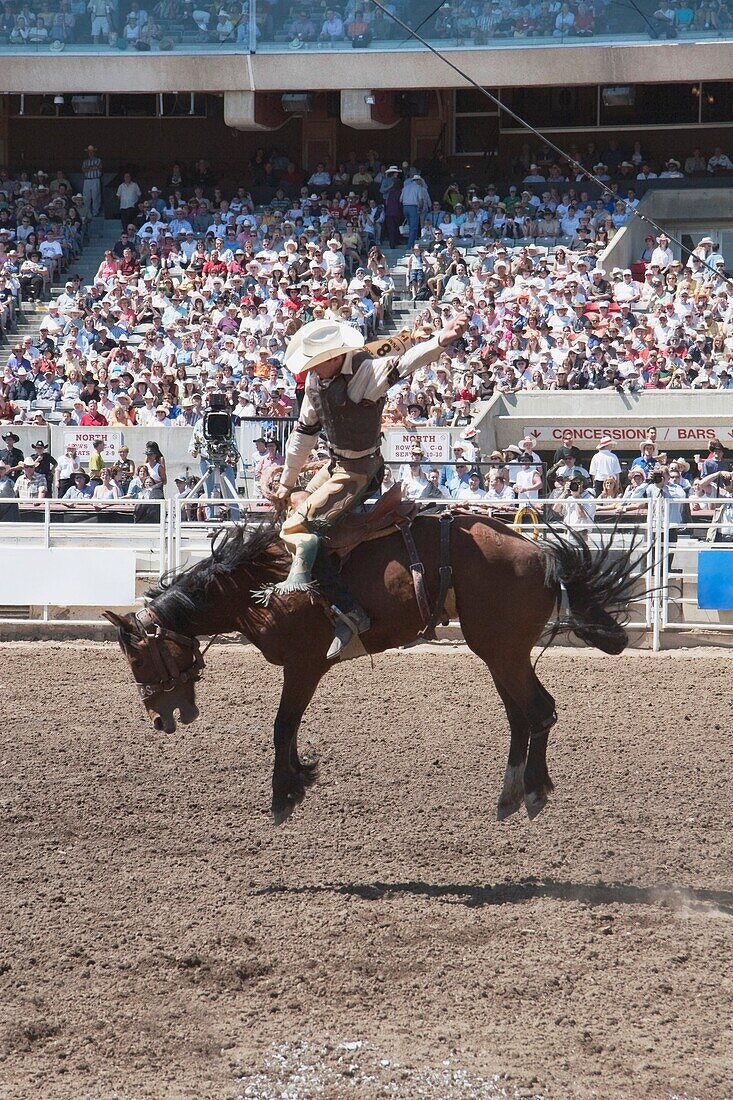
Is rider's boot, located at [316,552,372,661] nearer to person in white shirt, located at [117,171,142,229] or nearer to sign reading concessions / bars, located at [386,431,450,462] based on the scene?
sign reading concessions / bars, located at [386,431,450,462]

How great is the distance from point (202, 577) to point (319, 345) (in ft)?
4.45

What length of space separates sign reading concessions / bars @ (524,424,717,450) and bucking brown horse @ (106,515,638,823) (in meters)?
11.9

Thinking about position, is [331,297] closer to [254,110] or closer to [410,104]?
[254,110]

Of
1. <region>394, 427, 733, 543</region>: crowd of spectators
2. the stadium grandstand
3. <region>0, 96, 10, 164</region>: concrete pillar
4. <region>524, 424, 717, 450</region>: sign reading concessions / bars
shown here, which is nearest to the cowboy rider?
<region>394, 427, 733, 543</region>: crowd of spectators

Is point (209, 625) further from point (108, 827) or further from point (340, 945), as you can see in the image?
point (340, 945)

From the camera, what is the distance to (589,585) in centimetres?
659

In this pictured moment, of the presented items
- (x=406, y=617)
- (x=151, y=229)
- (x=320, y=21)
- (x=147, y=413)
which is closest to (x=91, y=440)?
(x=147, y=413)

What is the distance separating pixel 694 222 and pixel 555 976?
915 inches

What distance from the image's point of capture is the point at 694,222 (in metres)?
25.9

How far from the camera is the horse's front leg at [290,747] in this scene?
257 inches

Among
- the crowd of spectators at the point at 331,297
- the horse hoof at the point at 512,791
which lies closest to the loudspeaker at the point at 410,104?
the crowd of spectators at the point at 331,297

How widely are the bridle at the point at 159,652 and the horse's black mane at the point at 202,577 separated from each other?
0.20 feet

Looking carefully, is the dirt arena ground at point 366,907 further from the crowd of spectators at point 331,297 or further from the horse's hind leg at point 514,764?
the crowd of spectators at point 331,297

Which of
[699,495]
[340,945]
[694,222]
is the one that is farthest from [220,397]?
[694,222]
